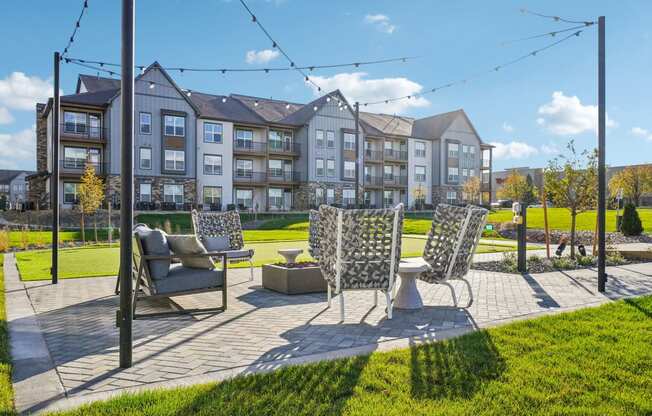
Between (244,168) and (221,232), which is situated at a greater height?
(244,168)

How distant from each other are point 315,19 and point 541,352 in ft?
26.7

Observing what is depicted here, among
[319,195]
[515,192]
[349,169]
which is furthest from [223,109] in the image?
[515,192]

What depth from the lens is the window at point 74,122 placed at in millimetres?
29766

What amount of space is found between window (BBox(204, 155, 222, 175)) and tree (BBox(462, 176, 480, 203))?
A: 24.2m

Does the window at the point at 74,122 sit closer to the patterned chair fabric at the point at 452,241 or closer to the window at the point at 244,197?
the window at the point at 244,197

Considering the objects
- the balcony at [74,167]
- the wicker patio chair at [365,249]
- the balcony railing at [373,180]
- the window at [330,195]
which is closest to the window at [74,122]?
the balcony at [74,167]

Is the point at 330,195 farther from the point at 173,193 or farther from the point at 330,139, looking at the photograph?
the point at 173,193

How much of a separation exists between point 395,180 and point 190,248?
3976 centimetres

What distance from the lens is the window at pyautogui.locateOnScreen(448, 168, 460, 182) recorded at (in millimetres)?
47406

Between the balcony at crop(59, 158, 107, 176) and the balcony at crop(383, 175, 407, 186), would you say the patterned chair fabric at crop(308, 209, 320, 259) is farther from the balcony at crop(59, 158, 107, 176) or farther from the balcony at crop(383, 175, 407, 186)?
the balcony at crop(383, 175, 407, 186)

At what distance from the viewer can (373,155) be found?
42844mm

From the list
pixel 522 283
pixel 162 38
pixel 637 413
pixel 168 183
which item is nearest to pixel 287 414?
pixel 637 413

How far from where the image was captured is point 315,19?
9.94 meters

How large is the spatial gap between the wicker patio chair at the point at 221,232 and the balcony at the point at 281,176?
91.5 ft
